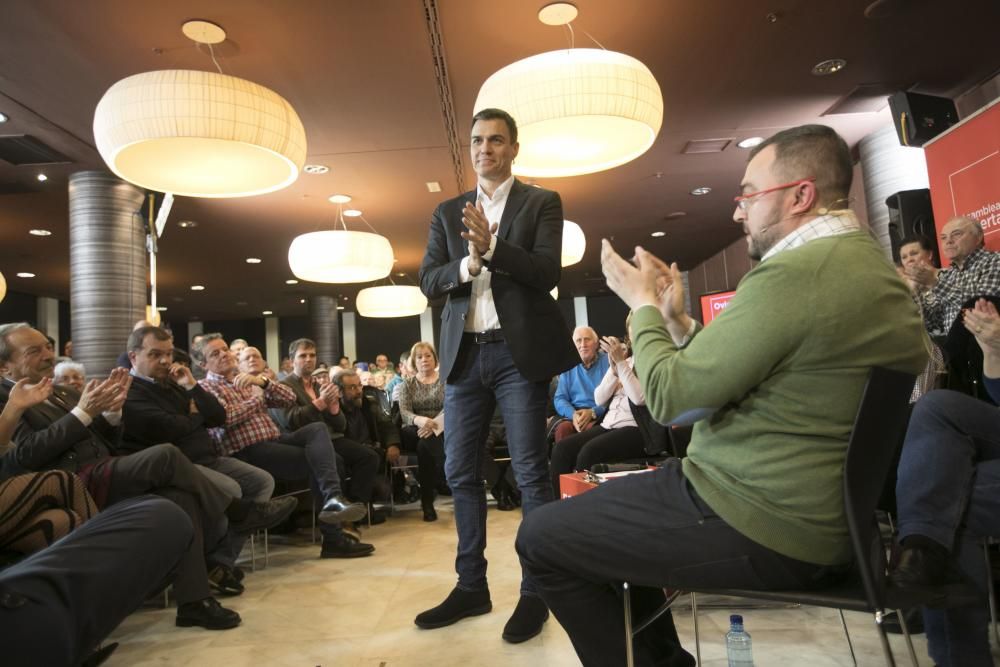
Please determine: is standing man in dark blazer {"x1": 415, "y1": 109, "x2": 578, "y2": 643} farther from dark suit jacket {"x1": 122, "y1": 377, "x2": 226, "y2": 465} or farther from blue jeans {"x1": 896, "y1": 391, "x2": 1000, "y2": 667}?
dark suit jacket {"x1": 122, "y1": 377, "x2": 226, "y2": 465}

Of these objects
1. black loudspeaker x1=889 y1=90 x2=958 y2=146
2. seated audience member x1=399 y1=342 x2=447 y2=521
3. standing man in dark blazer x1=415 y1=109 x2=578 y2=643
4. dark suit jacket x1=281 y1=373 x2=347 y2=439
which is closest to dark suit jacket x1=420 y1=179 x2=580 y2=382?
standing man in dark blazer x1=415 y1=109 x2=578 y2=643

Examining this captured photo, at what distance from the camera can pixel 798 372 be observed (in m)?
1.02

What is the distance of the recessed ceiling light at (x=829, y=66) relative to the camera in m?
4.50

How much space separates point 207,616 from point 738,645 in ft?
5.55

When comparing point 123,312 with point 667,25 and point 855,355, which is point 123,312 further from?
point 855,355

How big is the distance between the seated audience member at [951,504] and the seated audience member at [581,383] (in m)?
2.73

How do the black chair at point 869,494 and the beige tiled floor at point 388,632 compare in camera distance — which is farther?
the beige tiled floor at point 388,632

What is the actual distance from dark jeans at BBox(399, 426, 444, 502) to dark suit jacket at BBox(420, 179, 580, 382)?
2.72m

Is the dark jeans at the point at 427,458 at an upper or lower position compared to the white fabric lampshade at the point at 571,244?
lower

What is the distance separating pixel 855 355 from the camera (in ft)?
3.32

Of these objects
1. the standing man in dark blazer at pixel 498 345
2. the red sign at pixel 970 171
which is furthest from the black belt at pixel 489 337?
the red sign at pixel 970 171

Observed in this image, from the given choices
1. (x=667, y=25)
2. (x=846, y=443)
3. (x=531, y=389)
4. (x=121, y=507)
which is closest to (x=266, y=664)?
(x=531, y=389)

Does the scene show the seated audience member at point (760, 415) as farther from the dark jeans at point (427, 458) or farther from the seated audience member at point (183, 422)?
the dark jeans at point (427, 458)

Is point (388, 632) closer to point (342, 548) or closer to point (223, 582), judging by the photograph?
point (223, 582)
